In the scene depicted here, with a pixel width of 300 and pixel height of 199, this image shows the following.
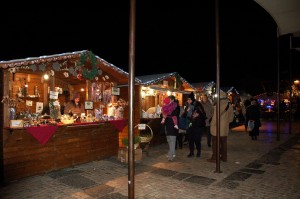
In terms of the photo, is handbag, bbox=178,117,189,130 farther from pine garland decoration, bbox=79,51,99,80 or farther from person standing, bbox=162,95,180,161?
pine garland decoration, bbox=79,51,99,80

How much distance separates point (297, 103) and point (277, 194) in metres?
26.8

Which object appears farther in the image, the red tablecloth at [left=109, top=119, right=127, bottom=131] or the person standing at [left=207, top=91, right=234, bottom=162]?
the red tablecloth at [left=109, top=119, right=127, bottom=131]

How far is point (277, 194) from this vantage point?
200 inches

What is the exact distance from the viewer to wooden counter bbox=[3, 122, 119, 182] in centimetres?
584

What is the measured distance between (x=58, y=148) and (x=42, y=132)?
0.79 meters

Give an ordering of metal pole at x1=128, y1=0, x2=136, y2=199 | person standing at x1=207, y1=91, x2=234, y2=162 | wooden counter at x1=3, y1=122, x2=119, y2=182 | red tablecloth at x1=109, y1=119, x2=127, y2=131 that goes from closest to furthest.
→ 1. metal pole at x1=128, y1=0, x2=136, y2=199
2. wooden counter at x1=3, y1=122, x2=119, y2=182
3. person standing at x1=207, y1=91, x2=234, y2=162
4. red tablecloth at x1=109, y1=119, x2=127, y2=131

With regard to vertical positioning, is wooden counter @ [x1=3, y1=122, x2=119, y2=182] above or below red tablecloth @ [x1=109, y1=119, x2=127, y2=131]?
below

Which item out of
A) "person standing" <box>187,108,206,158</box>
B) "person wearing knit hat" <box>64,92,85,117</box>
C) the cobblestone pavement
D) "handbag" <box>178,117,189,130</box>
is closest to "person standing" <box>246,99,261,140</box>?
the cobblestone pavement

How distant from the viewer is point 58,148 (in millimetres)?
6816

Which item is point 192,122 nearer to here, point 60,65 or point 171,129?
point 171,129

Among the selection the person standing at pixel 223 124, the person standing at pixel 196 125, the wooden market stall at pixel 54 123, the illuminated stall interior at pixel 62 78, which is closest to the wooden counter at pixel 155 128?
the wooden market stall at pixel 54 123

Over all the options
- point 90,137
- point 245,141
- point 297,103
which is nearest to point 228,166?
point 90,137

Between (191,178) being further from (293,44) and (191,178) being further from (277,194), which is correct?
(293,44)

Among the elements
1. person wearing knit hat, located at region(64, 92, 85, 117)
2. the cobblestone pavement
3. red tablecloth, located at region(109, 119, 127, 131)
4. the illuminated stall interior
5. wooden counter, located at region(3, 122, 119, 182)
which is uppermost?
the illuminated stall interior
